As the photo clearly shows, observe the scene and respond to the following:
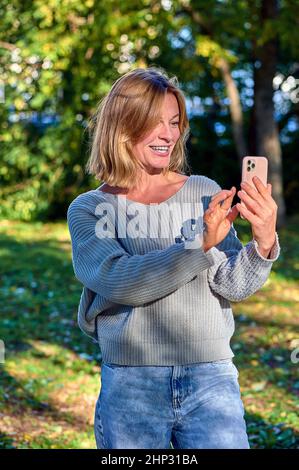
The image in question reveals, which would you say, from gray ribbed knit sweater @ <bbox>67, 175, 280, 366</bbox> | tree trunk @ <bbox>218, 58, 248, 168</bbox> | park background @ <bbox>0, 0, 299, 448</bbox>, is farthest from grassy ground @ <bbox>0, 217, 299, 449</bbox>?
tree trunk @ <bbox>218, 58, 248, 168</bbox>

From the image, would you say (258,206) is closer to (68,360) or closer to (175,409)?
(175,409)

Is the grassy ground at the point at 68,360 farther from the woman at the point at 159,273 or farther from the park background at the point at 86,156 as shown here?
the woman at the point at 159,273

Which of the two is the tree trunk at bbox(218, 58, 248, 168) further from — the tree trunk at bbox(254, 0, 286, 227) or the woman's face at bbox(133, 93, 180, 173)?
the woman's face at bbox(133, 93, 180, 173)

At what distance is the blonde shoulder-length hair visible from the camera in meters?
2.59

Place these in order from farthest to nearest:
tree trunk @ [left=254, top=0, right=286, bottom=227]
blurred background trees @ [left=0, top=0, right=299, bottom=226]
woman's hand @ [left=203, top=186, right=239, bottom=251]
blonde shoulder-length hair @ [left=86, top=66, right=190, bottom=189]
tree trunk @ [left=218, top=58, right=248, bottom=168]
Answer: tree trunk @ [left=218, top=58, right=248, bottom=168] < tree trunk @ [left=254, top=0, right=286, bottom=227] < blurred background trees @ [left=0, top=0, right=299, bottom=226] < blonde shoulder-length hair @ [left=86, top=66, right=190, bottom=189] < woman's hand @ [left=203, top=186, right=239, bottom=251]

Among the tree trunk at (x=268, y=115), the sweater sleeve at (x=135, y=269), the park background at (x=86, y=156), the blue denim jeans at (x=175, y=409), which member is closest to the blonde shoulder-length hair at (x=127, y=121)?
the sweater sleeve at (x=135, y=269)

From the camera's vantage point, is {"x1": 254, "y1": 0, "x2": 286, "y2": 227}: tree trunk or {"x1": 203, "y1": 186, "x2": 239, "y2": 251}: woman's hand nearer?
{"x1": 203, "y1": 186, "x2": 239, "y2": 251}: woman's hand

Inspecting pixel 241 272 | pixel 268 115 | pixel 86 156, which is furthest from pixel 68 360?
pixel 86 156

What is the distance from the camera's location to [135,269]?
2.43m

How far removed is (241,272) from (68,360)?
4.99m

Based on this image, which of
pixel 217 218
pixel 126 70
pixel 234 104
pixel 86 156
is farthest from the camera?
pixel 86 156
